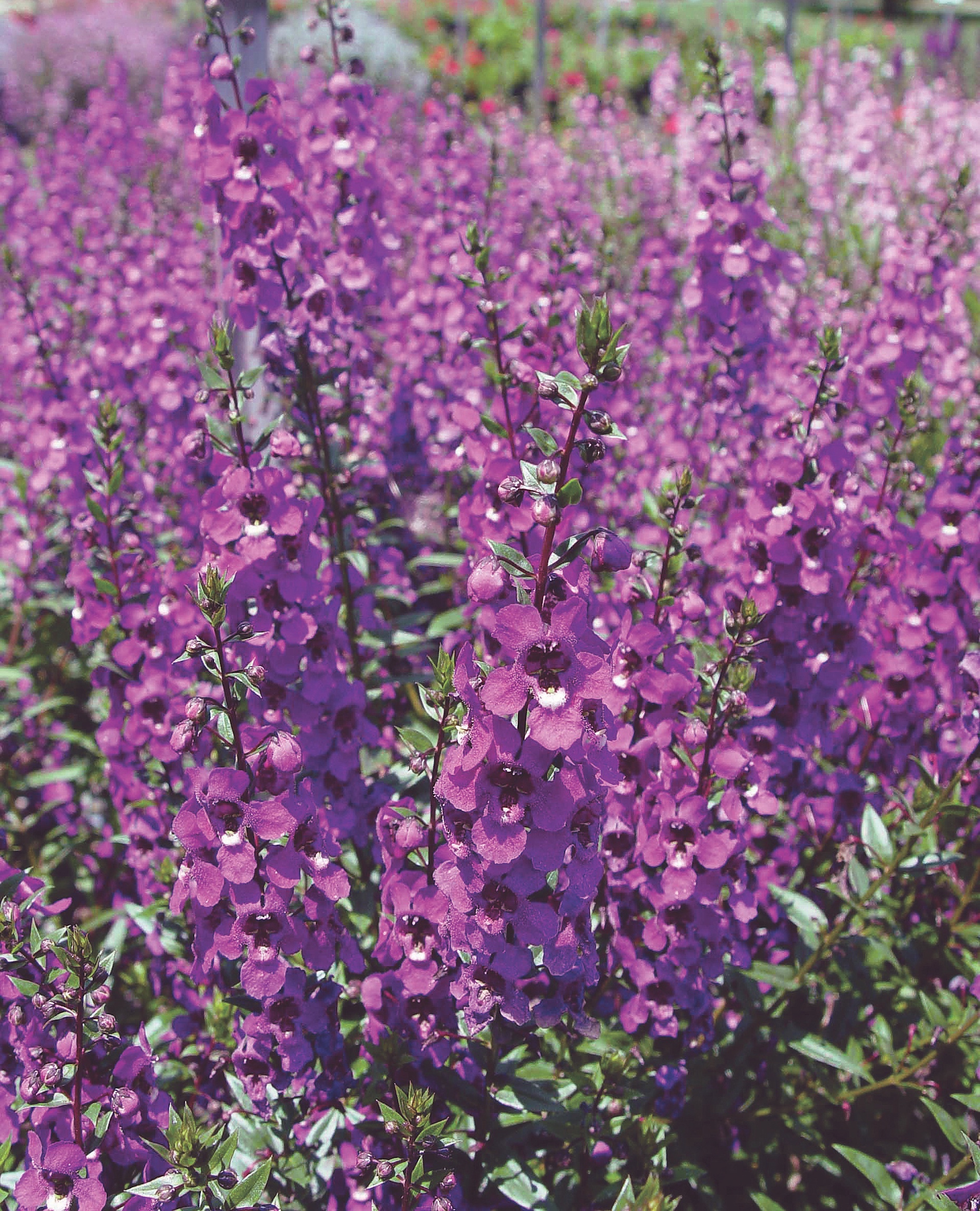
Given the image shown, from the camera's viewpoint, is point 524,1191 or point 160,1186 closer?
point 160,1186

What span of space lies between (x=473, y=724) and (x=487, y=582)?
0.30 meters

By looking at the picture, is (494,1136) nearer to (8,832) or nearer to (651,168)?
(8,832)

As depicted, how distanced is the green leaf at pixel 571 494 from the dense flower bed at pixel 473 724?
0.02 meters

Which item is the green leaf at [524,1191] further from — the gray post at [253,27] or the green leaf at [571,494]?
the gray post at [253,27]

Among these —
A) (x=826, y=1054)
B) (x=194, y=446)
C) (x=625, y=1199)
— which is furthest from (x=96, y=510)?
(x=826, y=1054)

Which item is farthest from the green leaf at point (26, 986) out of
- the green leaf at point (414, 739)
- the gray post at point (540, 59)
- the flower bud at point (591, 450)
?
the gray post at point (540, 59)

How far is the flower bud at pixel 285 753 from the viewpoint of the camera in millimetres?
2184

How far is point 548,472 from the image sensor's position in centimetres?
182

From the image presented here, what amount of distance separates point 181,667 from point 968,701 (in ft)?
8.45

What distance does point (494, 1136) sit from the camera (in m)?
2.65

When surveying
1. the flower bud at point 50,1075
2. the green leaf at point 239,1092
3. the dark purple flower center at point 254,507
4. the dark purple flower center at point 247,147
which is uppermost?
the dark purple flower center at point 247,147

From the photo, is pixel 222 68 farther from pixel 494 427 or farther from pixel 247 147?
pixel 494 427

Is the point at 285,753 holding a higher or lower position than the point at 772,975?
higher

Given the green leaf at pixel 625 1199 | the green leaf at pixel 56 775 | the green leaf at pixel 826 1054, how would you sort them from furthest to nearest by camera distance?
the green leaf at pixel 56 775 → the green leaf at pixel 826 1054 → the green leaf at pixel 625 1199
